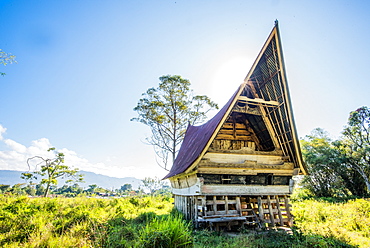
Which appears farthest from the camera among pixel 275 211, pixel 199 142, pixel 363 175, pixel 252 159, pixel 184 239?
pixel 363 175

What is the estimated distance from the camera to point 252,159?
891 centimetres

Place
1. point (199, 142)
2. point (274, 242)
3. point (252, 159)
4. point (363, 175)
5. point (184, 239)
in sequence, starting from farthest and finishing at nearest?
1. point (363, 175)
2. point (199, 142)
3. point (252, 159)
4. point (274, 242)
5. point (184, 239)

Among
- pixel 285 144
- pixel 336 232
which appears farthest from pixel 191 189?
pixel 336 232

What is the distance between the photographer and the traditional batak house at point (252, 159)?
7.67m

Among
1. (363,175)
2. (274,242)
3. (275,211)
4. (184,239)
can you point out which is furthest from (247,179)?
(363,175)

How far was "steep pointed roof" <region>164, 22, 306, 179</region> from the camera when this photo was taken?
7461 millimetres

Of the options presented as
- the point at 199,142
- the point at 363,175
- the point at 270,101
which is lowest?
the point at 363,175

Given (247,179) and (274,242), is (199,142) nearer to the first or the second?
(247,179)

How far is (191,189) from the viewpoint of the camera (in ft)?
29.3

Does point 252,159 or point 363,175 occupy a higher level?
point 252,159

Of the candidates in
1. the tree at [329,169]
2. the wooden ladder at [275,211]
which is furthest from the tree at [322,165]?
the wooden ladder at [275,211]

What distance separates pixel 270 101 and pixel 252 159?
8.98 ft

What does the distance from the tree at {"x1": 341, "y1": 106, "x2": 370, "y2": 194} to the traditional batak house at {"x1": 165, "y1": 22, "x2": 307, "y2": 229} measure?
2241 cm

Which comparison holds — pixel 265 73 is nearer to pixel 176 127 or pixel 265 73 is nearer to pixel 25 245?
pixel 25 245
